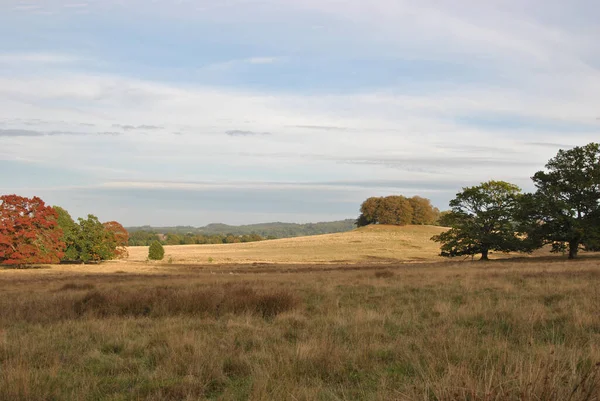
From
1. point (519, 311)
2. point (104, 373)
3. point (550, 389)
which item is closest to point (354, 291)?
point (519, 311)

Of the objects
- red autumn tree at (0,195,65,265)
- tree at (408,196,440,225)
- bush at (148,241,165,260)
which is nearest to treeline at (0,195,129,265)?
red autumn tree at (0,195,65,265)

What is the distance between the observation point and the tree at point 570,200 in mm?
39250

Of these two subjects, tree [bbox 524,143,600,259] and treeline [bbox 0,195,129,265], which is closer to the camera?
tree [bbox 524,143,600,259]

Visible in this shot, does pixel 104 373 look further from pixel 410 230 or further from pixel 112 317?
pixel 410 230

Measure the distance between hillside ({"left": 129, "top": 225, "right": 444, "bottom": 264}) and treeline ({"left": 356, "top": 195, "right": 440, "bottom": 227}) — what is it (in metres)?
7.50

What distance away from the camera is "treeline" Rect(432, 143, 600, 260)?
39531 millimetres

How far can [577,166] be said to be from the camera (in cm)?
3969

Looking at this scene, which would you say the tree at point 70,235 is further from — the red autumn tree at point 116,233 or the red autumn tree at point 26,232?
the red autumn tree at point 26,232

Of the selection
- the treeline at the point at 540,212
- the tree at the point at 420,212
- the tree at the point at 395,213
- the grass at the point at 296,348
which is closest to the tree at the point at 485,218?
the treeline at the point at 540,212

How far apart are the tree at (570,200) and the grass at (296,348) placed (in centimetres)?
3107

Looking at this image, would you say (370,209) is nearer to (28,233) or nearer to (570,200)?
(570,200)

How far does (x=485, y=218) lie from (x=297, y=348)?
45046 mm

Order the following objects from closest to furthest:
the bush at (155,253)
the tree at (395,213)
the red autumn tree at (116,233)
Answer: the red autumn tree at (116,233)
the bush at (155,253)
the tree at (395,213)

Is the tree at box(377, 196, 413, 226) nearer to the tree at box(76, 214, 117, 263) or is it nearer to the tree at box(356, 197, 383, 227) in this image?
the tree at box(356, 197, 383, 227)
